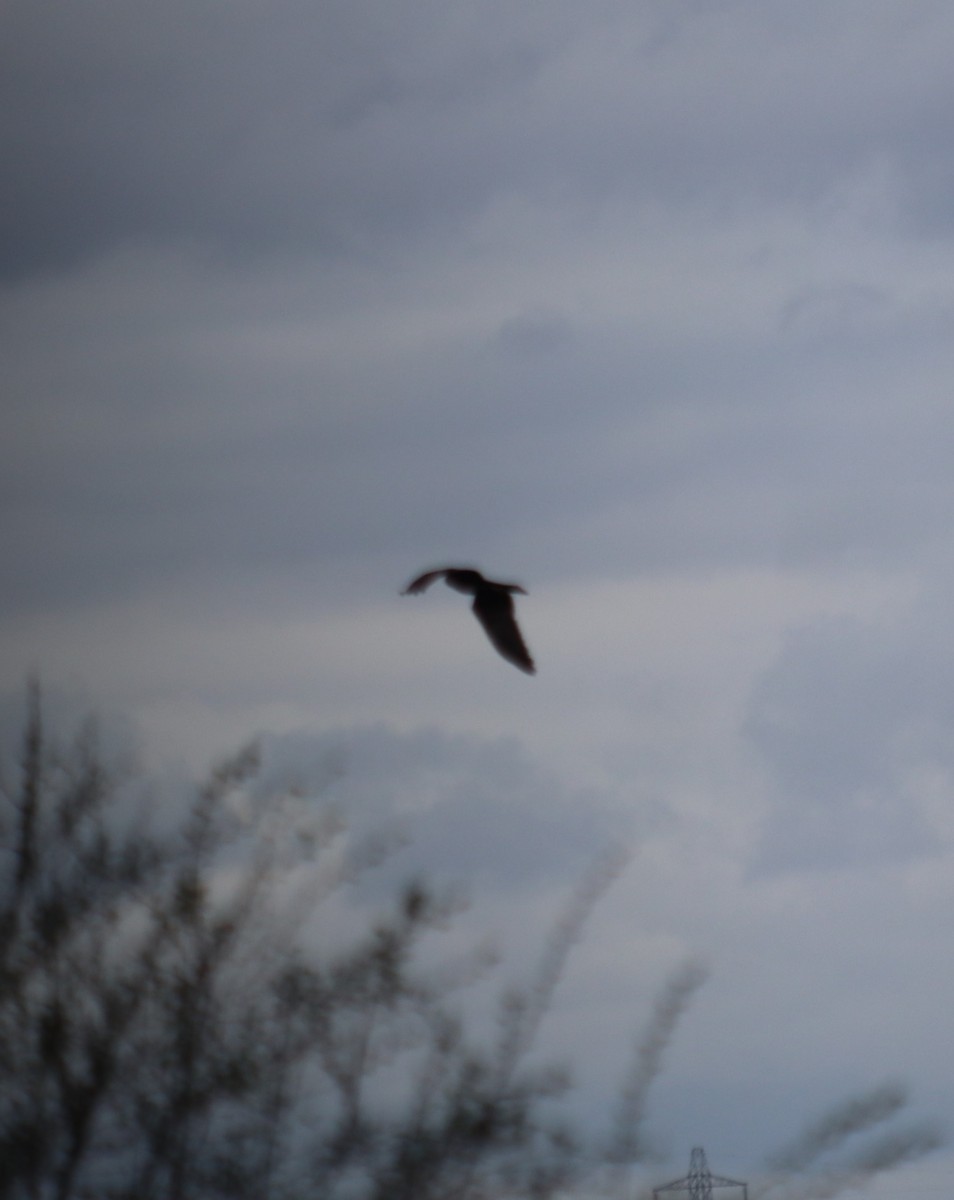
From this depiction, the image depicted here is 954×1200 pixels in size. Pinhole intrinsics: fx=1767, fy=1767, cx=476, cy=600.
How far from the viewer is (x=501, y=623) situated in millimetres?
13773

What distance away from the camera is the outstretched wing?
13.4 metres

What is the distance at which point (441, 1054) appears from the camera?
8.93 meters

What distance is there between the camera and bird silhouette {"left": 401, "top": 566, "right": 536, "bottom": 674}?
1269 centimetres

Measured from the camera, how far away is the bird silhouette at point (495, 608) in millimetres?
12688

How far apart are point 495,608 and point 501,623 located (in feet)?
0.49

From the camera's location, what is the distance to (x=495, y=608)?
13695 mm

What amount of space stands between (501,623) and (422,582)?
1493 millimetres

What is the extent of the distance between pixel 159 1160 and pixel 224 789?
2509 millimetres

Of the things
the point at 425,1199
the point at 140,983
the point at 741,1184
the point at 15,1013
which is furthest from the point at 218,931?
the point at 741,1184

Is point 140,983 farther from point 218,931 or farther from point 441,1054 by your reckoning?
point 441,1054

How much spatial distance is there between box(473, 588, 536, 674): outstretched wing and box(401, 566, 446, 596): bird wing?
77 centimetres

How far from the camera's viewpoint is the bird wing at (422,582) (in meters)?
12.1

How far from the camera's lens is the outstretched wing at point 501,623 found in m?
13.4

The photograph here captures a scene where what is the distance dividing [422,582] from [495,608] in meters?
1.38
